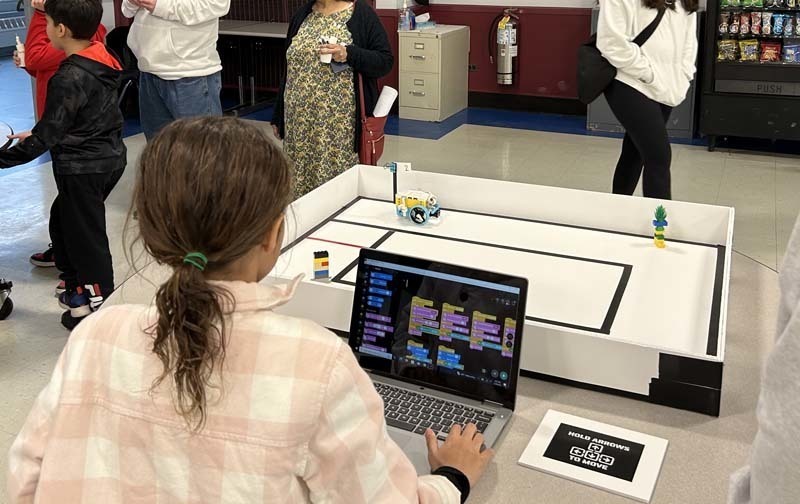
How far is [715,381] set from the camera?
167cm

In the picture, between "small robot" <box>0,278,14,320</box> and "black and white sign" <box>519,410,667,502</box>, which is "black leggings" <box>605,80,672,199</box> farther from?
"small robot" <box>0,278,14,320</box>

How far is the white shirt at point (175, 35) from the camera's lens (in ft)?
13.0

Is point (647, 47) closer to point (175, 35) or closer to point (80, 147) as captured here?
point (175, 35)

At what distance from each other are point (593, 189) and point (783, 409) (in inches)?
176

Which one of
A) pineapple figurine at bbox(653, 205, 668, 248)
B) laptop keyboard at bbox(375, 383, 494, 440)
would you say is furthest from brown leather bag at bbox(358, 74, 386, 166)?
laptop keyboard at bbox(375, 383, 494, 440)

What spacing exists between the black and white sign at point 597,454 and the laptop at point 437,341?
3.3 inches

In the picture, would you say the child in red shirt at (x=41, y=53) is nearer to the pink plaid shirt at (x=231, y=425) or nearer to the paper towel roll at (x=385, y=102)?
the paper towel roll at (x=385, y=102)

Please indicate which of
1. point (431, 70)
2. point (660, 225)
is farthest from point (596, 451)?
point (431, 70)

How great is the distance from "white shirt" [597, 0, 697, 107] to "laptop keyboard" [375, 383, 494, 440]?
2251 mm

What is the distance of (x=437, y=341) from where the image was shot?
1708 millimetres

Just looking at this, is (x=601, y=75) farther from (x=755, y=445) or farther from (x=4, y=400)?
(x=755, y=445)

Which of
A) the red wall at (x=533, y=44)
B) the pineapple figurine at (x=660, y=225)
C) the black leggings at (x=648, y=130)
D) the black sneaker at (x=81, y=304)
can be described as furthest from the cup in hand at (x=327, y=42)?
the red wall at (x=533, y=44)

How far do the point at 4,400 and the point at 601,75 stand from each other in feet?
8.23

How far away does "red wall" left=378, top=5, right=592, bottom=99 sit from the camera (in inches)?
274
